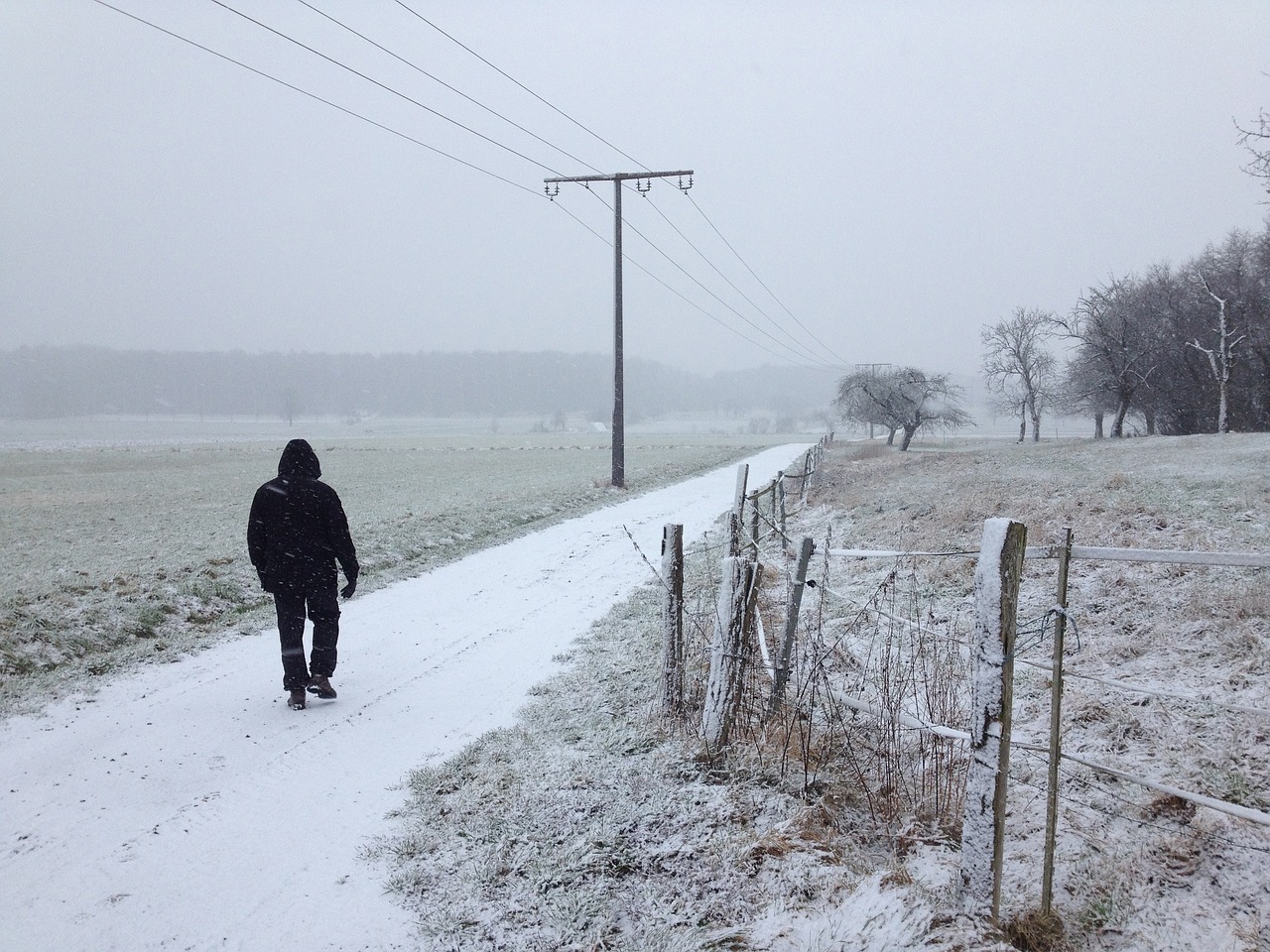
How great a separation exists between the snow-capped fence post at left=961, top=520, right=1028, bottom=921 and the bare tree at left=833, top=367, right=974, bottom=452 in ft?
169

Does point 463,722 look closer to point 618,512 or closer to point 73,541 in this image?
point 618,512

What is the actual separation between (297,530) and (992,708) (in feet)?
17.0

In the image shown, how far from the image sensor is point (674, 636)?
559cm

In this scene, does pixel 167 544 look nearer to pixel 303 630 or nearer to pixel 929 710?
pixel 303 630

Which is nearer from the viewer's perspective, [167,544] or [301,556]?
[301,556]

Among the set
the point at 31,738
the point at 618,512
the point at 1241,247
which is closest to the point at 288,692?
the point at 31,738

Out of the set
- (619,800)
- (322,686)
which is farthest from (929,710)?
(322,686)

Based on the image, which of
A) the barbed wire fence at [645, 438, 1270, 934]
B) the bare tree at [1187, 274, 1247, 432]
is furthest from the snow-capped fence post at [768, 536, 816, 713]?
the bare tree at [1187, 274, 1247, 432]

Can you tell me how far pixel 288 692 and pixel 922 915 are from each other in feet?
17.7

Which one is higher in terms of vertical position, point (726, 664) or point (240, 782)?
point (726, 664)

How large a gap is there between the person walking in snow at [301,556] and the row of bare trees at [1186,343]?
43236 millimetres

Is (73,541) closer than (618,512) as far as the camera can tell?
Yes

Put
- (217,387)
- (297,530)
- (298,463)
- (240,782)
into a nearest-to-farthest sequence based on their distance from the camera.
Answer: (240,782) < (297,530) < (298,463) < (217,387)

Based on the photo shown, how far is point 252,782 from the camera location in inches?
183
